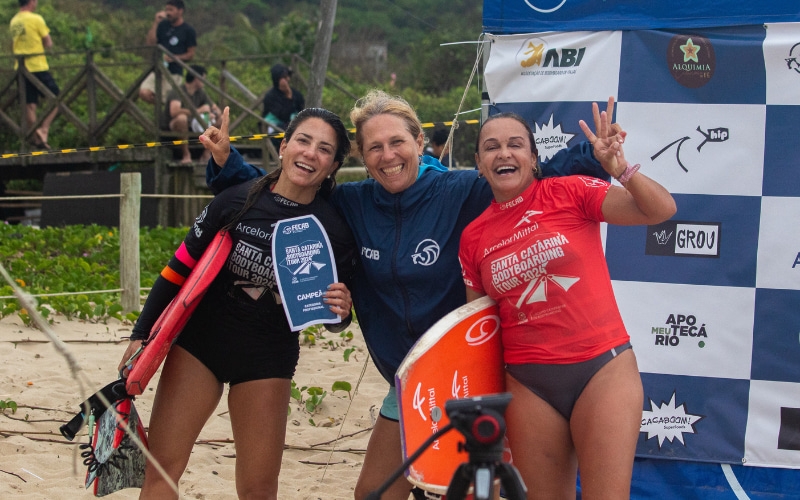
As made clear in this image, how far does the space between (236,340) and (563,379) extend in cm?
122

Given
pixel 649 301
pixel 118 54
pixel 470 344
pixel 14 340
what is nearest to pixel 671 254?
pixel 649 301

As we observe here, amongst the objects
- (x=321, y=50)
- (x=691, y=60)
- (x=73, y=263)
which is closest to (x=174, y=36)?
(x=321, y=50)

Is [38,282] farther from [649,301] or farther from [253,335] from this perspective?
[649,301]

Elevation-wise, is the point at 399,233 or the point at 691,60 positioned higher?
the point at 691,60

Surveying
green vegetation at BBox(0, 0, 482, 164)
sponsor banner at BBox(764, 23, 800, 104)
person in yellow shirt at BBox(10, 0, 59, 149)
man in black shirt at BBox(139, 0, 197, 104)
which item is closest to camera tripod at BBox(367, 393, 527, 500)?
sponsor banner at BBox(764, 23, 800, 104)

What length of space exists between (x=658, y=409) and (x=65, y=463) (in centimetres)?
306

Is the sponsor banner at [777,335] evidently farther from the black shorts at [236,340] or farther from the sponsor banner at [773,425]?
the black shorts at [236,340]

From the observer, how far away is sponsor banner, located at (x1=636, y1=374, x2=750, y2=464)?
3.89 metres

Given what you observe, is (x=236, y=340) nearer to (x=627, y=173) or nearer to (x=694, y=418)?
(x=627, y=173)

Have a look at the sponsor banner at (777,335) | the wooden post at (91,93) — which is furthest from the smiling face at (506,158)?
the wooden post at (91,93)

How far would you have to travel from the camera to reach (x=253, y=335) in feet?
10.4

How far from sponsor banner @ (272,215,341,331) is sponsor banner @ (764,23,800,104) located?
2146 millimetres

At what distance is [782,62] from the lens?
371 centimetres

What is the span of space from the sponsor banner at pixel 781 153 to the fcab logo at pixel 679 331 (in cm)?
66
